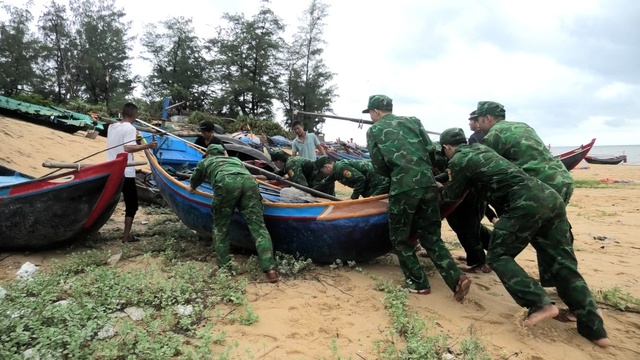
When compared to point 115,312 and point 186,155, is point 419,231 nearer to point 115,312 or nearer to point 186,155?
point 115,312

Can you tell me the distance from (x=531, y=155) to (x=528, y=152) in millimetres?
37

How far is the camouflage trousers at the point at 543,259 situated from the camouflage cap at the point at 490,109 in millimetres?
1244

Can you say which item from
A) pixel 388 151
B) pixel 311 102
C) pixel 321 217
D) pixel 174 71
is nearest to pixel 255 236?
pixel 321 217

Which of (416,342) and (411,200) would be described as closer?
(416,342)

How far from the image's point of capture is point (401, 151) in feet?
11.5

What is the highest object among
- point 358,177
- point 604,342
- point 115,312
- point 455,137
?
point 455,137

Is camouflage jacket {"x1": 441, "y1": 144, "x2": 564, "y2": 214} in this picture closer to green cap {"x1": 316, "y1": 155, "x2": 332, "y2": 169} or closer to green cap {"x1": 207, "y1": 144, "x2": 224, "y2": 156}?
green cap {"x1": 316, "y1": 155, "x2": 332, "y2": 169}

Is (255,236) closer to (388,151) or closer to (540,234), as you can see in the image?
(388,151)

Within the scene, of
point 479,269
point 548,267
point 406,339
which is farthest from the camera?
point 479,269

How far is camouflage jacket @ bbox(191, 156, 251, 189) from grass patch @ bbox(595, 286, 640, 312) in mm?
3731

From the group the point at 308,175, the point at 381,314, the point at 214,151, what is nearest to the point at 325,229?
the point at 381,314

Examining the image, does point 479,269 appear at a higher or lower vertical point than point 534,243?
lower

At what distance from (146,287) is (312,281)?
4.98 feet

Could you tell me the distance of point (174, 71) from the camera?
32719 millimetres
